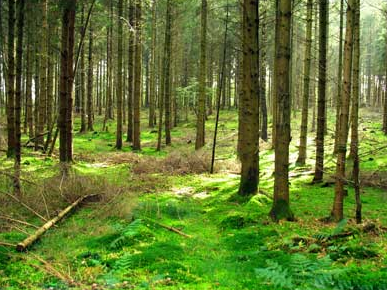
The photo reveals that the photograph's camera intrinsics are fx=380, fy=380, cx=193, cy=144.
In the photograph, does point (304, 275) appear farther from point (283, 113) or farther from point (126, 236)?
point (283, 113)

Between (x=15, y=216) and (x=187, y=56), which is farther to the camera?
(x=187, y=56)

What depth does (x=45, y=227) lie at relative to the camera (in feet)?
23.0

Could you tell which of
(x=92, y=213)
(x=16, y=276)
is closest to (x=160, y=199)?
(x=92, y=213)

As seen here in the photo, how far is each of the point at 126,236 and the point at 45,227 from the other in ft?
5.17

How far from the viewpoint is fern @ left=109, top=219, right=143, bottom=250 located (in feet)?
21.2

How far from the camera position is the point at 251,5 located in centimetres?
984

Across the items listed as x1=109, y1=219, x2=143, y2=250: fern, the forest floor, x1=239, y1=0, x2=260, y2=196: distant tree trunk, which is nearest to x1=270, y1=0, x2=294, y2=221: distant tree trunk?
the forest floor

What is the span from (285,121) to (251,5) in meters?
3.70

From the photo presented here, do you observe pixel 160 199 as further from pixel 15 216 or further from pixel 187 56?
pixel 187 56

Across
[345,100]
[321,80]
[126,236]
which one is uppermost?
[321,80]

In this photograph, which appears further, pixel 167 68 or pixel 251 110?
pixel 167 68

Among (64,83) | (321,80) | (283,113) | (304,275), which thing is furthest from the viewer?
(321,80)

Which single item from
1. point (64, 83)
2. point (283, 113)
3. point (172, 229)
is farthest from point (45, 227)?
point (64, 83)

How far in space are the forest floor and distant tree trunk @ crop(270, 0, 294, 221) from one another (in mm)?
444
